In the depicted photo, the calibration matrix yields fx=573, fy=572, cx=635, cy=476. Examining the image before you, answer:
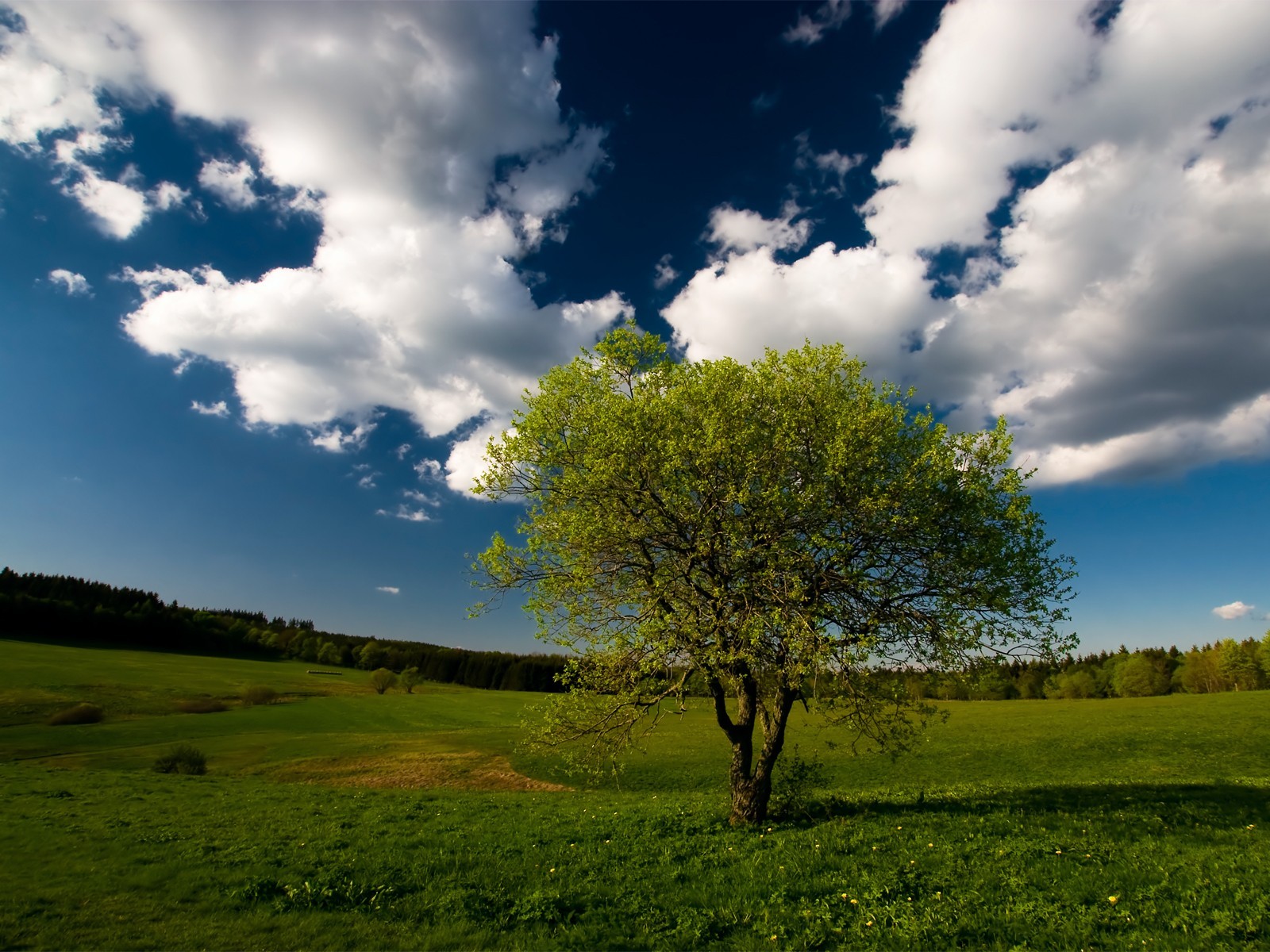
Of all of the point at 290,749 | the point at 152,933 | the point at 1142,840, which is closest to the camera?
the point at 152,933

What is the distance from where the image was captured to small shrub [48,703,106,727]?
63.8 m

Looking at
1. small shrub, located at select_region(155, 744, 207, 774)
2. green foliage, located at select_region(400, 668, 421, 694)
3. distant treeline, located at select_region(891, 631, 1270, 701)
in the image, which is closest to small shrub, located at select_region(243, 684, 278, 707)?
green foliage, located at select_region(400, 668, 421, 694)

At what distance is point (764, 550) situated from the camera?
1516 cm

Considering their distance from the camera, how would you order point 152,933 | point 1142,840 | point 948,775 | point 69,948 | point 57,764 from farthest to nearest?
point 57,764, point 948,775, point 1142,840, point 152,933, point 69,948

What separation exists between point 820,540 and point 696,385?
5.63 meters

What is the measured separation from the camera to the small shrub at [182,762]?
4144 centimetres

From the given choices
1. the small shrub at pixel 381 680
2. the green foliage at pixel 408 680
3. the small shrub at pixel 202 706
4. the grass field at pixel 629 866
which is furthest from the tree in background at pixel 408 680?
the grass field at pixel 629 866

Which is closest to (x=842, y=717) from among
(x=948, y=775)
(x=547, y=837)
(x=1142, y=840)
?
(x=1142, y=840)

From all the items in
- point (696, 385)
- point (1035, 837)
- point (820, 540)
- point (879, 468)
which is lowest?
point (1035, 837)

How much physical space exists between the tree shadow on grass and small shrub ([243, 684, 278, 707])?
10014cm

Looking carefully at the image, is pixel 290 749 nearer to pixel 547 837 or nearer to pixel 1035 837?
pixel 547 837

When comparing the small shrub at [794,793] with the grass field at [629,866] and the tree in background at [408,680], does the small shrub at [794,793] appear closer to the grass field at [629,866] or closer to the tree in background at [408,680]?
the grass field at [629,866]

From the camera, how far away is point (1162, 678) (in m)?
131

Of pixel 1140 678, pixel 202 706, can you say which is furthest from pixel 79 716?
pixel 1140 678
